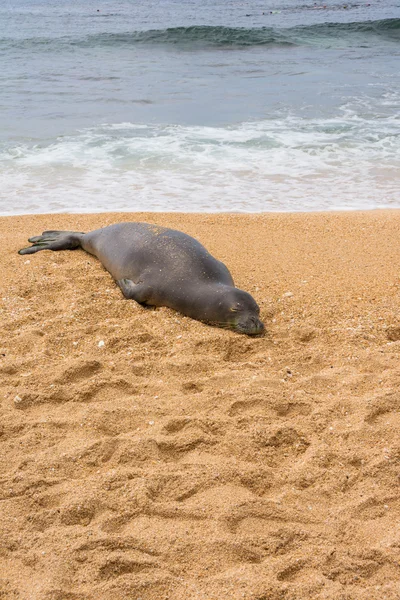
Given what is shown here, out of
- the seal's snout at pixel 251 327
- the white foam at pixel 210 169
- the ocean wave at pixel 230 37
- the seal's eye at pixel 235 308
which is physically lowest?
the white foam at pixel 210 169

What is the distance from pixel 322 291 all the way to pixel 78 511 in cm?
282

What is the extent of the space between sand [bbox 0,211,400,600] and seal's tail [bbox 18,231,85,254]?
0.61m

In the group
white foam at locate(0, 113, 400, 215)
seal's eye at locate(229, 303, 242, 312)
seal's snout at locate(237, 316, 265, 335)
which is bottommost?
white foam at locate(0, 113, 400, 215)

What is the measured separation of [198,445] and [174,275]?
1.90 m

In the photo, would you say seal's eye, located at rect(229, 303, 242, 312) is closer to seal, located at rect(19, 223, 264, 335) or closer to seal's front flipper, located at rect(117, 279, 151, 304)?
seal, located at rect(19, 223, 264, 335)

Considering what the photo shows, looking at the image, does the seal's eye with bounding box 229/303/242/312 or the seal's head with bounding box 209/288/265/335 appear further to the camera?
the seal's eye with bounding box 229/303/242/312

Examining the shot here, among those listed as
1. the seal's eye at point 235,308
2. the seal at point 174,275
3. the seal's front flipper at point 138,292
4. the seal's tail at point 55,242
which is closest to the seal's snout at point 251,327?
the seal at point 174,275

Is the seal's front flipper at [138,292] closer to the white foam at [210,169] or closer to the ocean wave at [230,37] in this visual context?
the white foam at [210,169]

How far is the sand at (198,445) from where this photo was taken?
2.35 meters

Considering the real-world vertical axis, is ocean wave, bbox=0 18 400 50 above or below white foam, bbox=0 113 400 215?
above

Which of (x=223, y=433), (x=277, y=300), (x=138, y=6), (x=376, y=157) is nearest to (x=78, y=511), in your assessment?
(x=223, y=433)

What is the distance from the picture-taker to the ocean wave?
22.9m

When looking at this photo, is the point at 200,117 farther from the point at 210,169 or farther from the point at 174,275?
the point at 174,275

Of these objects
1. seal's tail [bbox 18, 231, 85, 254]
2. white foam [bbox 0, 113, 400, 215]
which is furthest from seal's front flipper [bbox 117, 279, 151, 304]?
white foam [bbox 0, 113, 400, 215]
